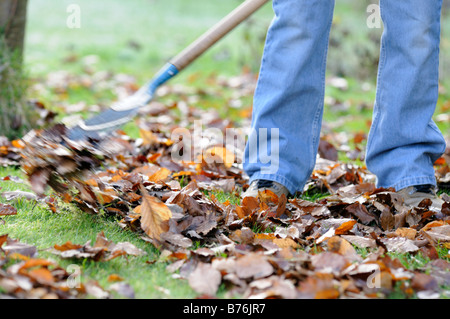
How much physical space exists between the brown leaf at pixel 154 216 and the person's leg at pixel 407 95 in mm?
1061

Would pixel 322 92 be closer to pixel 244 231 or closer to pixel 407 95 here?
pixel 407 95

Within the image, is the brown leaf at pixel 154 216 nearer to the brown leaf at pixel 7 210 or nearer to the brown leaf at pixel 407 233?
the brown leaf at pixel 7 210

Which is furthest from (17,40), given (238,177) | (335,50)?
(335,50)

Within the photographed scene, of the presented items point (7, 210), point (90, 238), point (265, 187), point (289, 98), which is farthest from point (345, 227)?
point (7, 210)

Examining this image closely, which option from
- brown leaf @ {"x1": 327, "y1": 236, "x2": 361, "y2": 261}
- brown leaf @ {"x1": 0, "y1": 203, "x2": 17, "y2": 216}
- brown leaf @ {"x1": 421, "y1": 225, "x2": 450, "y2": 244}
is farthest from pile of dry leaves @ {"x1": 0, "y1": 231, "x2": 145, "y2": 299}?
brown leaf @ {"x1": 421, "y1": 225, "x2": 450, "y2": 244}

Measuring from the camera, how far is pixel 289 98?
225cm

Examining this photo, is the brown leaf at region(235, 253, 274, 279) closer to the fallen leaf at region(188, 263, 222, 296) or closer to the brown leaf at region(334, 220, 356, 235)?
the fallen leaf at region(188, 263, 222, 296)

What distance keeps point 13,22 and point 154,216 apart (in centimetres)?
211

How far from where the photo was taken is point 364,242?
1840mm

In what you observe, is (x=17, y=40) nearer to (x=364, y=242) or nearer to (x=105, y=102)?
(x=105, y=102)

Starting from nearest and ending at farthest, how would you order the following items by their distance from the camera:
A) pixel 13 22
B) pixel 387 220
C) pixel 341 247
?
1. pixel 341 247
2. pixel 387 220
3. pixel 13 22

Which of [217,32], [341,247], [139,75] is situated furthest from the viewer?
[139,75]

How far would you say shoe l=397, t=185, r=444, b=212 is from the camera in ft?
7.23
